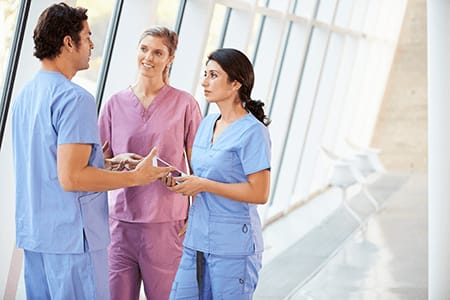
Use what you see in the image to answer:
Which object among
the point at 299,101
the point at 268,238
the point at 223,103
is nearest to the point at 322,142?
the point at 299,101

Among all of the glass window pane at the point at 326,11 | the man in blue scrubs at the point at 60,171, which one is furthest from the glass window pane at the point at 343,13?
the man in blue scrubs at the point at 60,171

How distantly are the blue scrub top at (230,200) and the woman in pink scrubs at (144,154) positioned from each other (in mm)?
355

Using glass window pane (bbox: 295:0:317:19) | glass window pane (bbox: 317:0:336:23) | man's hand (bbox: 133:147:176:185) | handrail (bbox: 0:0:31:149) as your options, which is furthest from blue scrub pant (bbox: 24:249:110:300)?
glass window pane (bbox: 317:0:336:23)

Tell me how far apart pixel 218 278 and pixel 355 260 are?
13.3 ft

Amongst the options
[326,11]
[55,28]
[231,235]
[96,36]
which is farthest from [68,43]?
[326,11]

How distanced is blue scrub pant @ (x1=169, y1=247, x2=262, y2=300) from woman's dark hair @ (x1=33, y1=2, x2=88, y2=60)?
0.97m

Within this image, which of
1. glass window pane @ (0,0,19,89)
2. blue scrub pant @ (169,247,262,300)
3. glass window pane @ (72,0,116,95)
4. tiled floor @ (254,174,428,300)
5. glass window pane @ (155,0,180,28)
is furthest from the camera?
tiled floor @ (254,174,428,300)

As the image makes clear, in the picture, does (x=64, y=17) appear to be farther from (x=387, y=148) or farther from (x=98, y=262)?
(x=387, y=148)

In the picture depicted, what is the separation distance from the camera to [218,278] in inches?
122

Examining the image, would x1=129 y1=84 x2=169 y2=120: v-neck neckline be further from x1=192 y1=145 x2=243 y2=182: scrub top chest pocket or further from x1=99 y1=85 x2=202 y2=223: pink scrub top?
x1=192 y1=145 x2=243 y2=182: scrub top chest pocket

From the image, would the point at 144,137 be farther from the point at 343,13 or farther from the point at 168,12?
the point at 343,13

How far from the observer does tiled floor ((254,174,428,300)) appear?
5805mm

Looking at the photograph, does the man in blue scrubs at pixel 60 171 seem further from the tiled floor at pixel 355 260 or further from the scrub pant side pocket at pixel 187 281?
the tiled floor at pixel 355 260

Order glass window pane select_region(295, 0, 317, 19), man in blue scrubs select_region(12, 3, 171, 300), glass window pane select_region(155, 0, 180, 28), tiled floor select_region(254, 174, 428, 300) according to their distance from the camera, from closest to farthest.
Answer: man in blue scrubs select_region(12, 3, 171, 300) → glass window pane select_region(155, 0, 180, 28) → tiled floor select_region(254, 174, 428, 300) → glass window pane select_region(295, 0, 317, 19)
